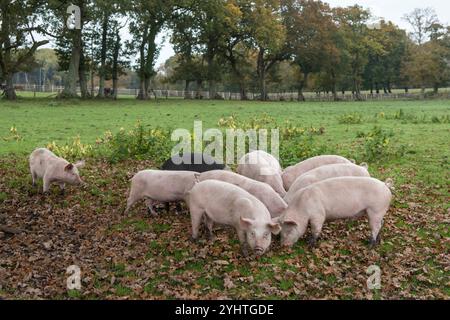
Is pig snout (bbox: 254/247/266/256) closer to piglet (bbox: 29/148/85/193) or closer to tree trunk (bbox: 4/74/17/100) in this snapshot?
piglet (bbox: 29/148/85/193)

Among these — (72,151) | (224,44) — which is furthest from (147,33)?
(72,151)

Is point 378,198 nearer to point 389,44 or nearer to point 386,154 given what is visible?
point 386,154

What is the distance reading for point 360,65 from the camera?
71000 mm

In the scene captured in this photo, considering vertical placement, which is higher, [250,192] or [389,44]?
[389,44]

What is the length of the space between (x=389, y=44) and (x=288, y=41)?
22.0m

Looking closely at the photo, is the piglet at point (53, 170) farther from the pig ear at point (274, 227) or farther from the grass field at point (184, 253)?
the pig ear at point (274, 227)

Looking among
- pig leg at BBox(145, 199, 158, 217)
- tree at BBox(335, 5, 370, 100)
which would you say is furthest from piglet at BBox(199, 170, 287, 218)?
tree at BBox(335, 5, 370, 100)

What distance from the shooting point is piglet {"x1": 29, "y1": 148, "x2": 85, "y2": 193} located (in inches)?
447

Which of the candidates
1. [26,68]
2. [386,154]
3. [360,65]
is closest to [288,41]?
[360,65]

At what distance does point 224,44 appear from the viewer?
55.5 m

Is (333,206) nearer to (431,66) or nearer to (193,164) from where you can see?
(193,164)

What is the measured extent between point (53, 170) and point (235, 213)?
5249mm

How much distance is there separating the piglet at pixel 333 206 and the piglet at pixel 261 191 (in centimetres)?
48

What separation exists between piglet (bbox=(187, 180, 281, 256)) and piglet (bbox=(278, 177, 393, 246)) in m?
0.42
